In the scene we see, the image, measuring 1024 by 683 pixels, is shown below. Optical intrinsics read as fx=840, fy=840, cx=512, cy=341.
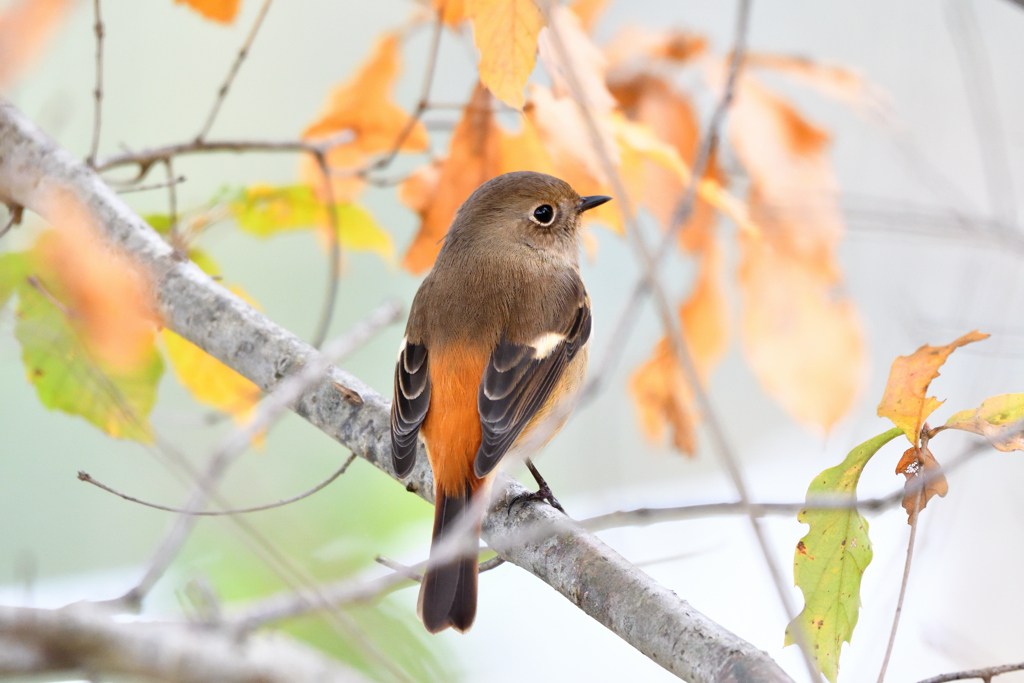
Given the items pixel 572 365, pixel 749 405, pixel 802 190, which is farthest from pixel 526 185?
pixel 749 405

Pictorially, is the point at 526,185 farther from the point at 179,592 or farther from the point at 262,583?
the point at 179,592

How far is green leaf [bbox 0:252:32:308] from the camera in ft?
6.70

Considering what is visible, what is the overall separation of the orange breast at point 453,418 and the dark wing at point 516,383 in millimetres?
30

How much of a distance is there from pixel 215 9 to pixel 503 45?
1.03 metres

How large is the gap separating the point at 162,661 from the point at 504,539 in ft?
3.53

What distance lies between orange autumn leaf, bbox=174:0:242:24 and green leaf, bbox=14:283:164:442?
0.83m

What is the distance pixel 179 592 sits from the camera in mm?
1165

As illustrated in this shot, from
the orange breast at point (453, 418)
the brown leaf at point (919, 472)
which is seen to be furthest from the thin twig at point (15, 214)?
the brown leaf at point (919, 472)

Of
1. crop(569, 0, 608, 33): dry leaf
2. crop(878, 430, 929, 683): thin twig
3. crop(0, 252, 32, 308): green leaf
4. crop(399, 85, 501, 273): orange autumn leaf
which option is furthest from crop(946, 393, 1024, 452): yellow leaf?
crop(0, 252, 32, 308): green leaf

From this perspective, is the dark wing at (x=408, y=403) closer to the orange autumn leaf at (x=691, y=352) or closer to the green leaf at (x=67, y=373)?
the green leaf at (x=67, y=373)

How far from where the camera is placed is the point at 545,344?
7.66ft

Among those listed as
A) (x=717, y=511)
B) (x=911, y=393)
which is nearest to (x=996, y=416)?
(x=911, y=393)

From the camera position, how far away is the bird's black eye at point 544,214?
2.67m

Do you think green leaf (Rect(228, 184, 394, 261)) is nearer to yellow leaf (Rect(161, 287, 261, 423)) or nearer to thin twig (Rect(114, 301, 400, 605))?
yellow leaf (Rect(161, 287, 261, 423))
